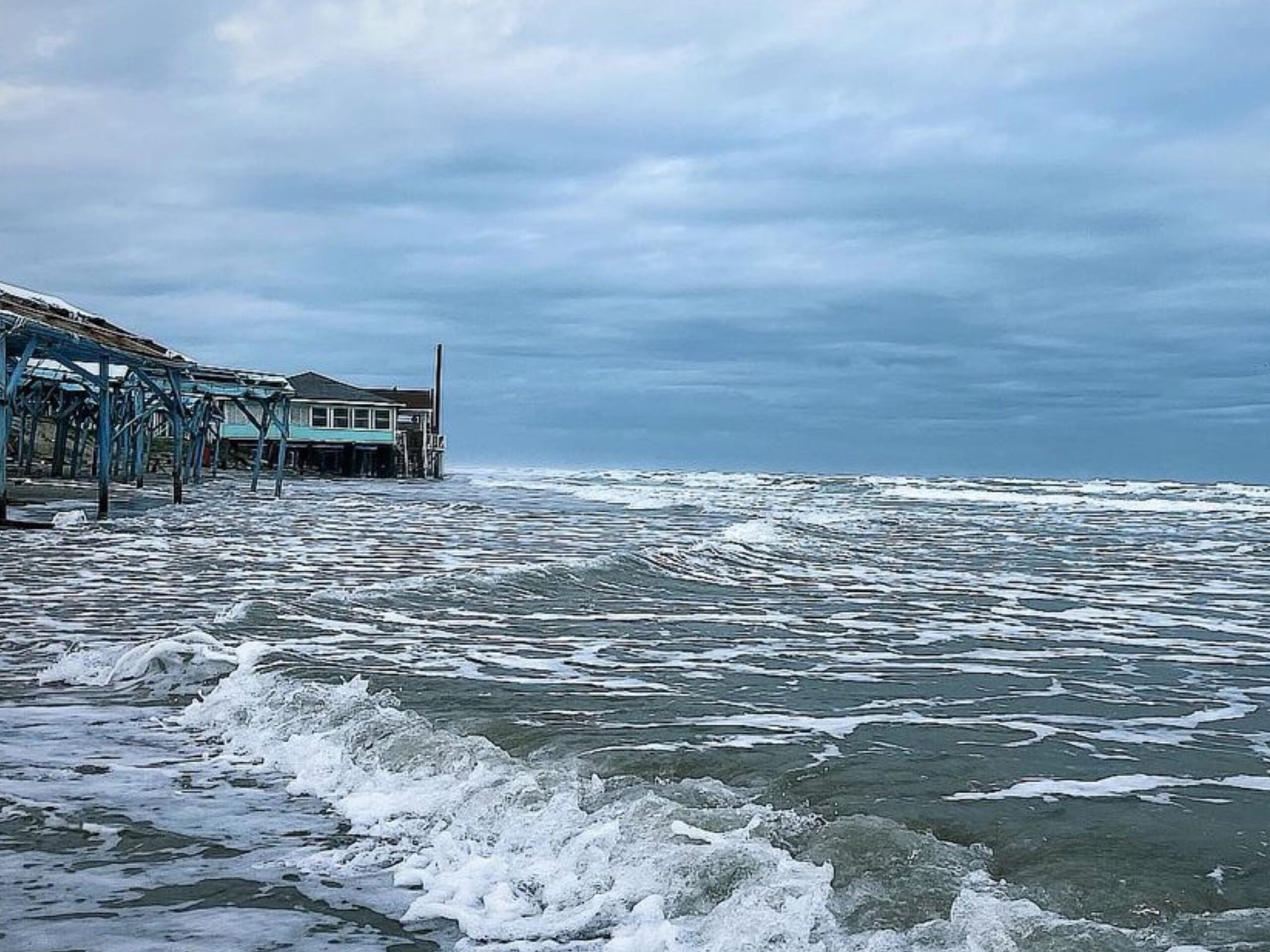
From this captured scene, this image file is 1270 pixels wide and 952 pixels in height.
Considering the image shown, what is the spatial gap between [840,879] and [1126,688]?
5326 mm

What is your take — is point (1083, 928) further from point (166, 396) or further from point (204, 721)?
point (166, 396)

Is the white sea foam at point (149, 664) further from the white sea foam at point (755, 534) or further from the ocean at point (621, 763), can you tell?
the white sea foam at point (755, 534)

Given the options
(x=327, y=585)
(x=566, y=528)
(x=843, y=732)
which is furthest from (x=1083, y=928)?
(x=566, y=528)

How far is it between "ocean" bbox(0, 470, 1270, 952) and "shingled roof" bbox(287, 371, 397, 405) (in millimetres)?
50939

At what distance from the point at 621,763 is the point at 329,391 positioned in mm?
63167

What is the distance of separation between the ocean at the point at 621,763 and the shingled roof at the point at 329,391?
50939 millimetres

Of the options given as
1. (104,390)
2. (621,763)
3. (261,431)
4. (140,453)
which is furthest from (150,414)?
(621,763)

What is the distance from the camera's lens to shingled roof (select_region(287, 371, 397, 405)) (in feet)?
216

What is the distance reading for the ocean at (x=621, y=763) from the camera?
14.5 ft

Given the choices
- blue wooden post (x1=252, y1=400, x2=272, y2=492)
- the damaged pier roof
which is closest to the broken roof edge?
the damaged pier roof

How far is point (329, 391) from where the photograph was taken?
220ft

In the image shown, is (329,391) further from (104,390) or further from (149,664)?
(149,664)

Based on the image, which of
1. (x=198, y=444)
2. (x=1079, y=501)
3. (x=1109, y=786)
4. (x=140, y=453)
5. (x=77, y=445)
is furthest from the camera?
(x=1079, y=501)

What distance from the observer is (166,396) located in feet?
106
